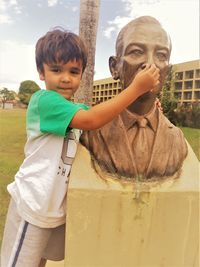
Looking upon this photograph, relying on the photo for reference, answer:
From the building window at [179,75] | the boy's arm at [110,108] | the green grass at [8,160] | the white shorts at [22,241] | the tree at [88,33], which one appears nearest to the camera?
the boy's arm at [110,108]

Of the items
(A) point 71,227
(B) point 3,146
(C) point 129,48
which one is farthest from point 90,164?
(B) point 3,146

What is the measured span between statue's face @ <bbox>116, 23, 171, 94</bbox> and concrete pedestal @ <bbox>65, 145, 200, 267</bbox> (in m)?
0.44

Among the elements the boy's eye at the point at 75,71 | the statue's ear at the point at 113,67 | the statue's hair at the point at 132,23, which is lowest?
the boy's eye at the point at 75,71

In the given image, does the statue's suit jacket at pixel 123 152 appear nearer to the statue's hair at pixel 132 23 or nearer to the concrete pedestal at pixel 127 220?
the concrete pedestal at pixel 127 220

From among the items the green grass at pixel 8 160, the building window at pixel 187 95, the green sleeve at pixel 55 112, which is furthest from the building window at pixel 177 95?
the green sleeve at pixel 55 112

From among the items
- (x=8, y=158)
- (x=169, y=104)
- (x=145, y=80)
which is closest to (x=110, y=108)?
(x=145, y=80)

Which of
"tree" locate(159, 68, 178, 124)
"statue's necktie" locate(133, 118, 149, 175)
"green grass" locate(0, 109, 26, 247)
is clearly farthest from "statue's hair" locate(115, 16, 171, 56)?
"tree" locate(159, 68, 178, 124)

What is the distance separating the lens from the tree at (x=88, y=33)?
3.27 m

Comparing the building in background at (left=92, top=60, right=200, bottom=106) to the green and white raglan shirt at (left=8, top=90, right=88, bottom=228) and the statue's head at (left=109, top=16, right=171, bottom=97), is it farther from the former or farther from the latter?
the green and white raglan shirt at (left=8, top=90, right=88, bottom=228)

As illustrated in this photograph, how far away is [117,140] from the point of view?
1.54 meters

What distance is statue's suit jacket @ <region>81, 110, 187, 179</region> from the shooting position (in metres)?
1.52

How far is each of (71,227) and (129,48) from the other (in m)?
0.83

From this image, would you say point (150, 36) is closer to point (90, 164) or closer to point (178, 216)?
point (90, 164)

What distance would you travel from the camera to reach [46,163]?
1.37 m
